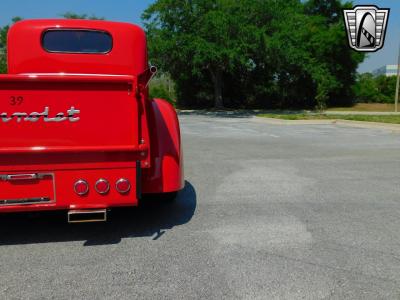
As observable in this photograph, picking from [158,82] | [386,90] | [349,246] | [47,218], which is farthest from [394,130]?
[158,82]

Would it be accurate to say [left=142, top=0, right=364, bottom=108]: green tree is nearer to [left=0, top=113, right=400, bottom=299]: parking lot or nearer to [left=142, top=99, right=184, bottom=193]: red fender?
[left=0, top=113, right=400, bottom=299]: parking lot

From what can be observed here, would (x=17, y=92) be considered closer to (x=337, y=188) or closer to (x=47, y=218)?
(x=47, y=218)

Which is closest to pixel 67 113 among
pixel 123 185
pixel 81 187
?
pixel 81 187

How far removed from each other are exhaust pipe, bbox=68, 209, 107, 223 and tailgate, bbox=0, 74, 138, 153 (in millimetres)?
573

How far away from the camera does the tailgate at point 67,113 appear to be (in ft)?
10.6

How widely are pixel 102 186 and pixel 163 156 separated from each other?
74 centimetres

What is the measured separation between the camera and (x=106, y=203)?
3.58 m

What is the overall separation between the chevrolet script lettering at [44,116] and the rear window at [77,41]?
1431mm

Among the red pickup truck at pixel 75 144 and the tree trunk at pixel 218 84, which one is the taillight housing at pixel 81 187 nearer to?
the red pickup truck at pixel 75 144

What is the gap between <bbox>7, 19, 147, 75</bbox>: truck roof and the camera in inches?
174

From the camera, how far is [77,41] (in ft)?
14.9

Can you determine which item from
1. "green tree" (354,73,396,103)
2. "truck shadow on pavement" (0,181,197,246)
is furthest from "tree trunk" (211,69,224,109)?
"truck shadow on pavement" (0,181,197,246)
